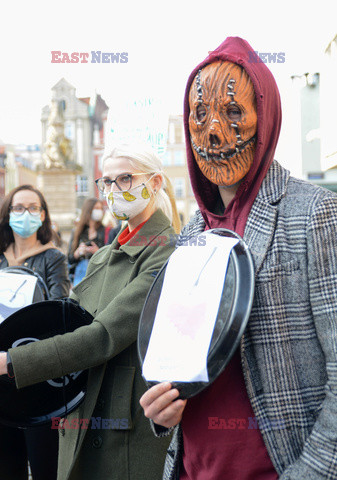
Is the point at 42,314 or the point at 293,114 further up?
the point at 293,114

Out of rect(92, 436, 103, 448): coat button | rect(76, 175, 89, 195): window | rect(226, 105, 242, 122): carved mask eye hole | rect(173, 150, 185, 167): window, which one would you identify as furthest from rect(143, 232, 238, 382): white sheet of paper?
rect(173, 150, 185, 167): window

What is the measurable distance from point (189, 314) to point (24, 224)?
279 centimetres

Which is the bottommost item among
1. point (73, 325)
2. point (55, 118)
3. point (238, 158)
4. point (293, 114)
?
point (73, 325)

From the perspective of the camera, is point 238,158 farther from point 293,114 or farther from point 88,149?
point 88,149

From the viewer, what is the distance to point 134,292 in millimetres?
2107

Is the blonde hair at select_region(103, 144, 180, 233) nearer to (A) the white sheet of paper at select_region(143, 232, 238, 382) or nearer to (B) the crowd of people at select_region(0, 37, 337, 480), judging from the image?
(B) the crowd of people at select_region(0, 37, 337, 480)

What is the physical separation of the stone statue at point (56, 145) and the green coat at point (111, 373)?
28084 mm

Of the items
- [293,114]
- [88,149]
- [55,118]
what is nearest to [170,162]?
[88,149]

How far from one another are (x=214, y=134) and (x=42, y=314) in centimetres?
110

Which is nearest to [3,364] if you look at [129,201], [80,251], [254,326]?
[129,201]

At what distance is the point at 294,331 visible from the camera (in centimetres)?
127

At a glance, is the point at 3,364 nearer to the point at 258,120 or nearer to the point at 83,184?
the point at 258,120

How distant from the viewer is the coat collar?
2344mm

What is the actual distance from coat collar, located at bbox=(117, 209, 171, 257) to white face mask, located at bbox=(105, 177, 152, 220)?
3.6 inches
